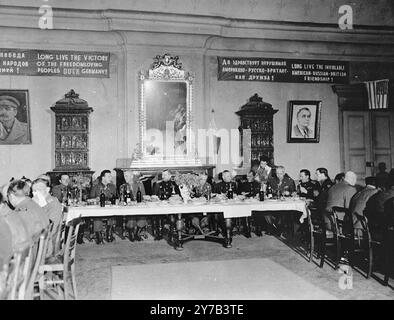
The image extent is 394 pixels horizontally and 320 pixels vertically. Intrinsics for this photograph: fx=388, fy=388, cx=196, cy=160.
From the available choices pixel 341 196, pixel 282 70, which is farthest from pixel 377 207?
pixel 282 70

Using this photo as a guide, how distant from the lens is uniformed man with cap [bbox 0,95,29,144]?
863 cm

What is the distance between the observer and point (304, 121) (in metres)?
10.0

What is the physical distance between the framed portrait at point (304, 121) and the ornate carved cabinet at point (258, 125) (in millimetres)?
707

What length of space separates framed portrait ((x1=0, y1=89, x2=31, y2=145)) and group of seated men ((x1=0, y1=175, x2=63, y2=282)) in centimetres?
421

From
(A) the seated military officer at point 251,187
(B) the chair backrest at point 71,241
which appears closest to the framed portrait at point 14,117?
(A) the seated military officer at point 251,187

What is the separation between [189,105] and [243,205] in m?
3.94

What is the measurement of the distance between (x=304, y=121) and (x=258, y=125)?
4.45 ft

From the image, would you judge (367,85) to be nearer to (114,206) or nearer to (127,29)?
(127,29)

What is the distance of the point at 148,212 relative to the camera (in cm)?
587

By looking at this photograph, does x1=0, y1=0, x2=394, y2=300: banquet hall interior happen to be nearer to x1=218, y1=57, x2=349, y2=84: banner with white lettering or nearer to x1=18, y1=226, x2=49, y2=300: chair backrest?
x1=218, y1=57, x2=349, y2=84: banner with white lettering

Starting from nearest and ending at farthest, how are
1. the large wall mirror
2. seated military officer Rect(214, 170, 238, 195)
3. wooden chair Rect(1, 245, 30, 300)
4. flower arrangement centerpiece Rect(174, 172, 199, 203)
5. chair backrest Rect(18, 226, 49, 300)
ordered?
wooden chair Rect(1, 245, 30, 300)
chair backrest Rect(18, 226, 49, 300)
flower arrangement centerpiece Rect(174, 172, 199, 203)
seated military officer Rect(214, 170, 238, 195)
the large wall mirror

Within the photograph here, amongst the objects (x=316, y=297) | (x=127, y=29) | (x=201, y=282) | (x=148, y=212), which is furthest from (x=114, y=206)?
(x=127, y=29)

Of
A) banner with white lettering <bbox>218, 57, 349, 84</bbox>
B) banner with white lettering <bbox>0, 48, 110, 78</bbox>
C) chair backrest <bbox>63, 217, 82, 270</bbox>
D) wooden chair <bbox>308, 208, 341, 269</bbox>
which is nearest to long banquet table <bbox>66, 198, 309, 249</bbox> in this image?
wooden chair <bbox>308, 208, 341, 269</bbox>

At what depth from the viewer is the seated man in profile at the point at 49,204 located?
15.2ft
